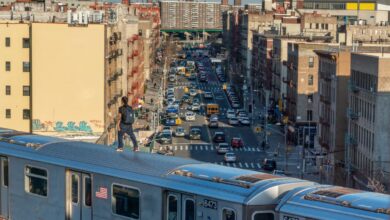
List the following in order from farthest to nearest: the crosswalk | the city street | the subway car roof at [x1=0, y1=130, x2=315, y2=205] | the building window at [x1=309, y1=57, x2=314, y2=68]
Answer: the building window at [x1=309, y1=57, x2=314, y2=68] < the crosswalk < the city street < the subway car roof at [x1=0, y1=130, x2=315, y2=205]

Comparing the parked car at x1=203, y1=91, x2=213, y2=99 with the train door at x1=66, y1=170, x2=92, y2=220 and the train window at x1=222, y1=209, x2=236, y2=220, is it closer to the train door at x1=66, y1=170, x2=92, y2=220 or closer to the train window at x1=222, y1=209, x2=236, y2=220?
the train door at x1=66, y1=170, x2=92, y2=220

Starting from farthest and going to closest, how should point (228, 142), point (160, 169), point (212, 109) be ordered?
point (212, 109)
point (228, 142)
point (160, 169)

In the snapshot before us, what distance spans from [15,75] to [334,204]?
49054 mm

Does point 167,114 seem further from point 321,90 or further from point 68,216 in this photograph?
point 68,216

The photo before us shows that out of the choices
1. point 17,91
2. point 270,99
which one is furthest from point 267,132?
point 17,91

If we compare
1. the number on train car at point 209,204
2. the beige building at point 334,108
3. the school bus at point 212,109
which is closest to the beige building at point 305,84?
the school bus at point 212,109

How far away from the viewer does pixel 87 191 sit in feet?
54.3

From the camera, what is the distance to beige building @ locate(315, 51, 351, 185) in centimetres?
5478

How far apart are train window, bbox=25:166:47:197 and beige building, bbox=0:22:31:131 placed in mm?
41864

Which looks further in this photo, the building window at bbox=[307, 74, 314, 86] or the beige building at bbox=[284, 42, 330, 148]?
the building window at bbox=[307, 74, 314, 86]

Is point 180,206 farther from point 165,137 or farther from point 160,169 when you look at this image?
point 165,137

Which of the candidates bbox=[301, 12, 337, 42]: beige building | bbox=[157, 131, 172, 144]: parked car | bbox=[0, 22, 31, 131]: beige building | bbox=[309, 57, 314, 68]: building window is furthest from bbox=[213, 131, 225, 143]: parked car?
bbox=[301, 12, 337, 42]: beige building

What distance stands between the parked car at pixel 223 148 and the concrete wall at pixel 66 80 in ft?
38.6

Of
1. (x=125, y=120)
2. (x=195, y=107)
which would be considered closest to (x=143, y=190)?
(x=125, y=120)
